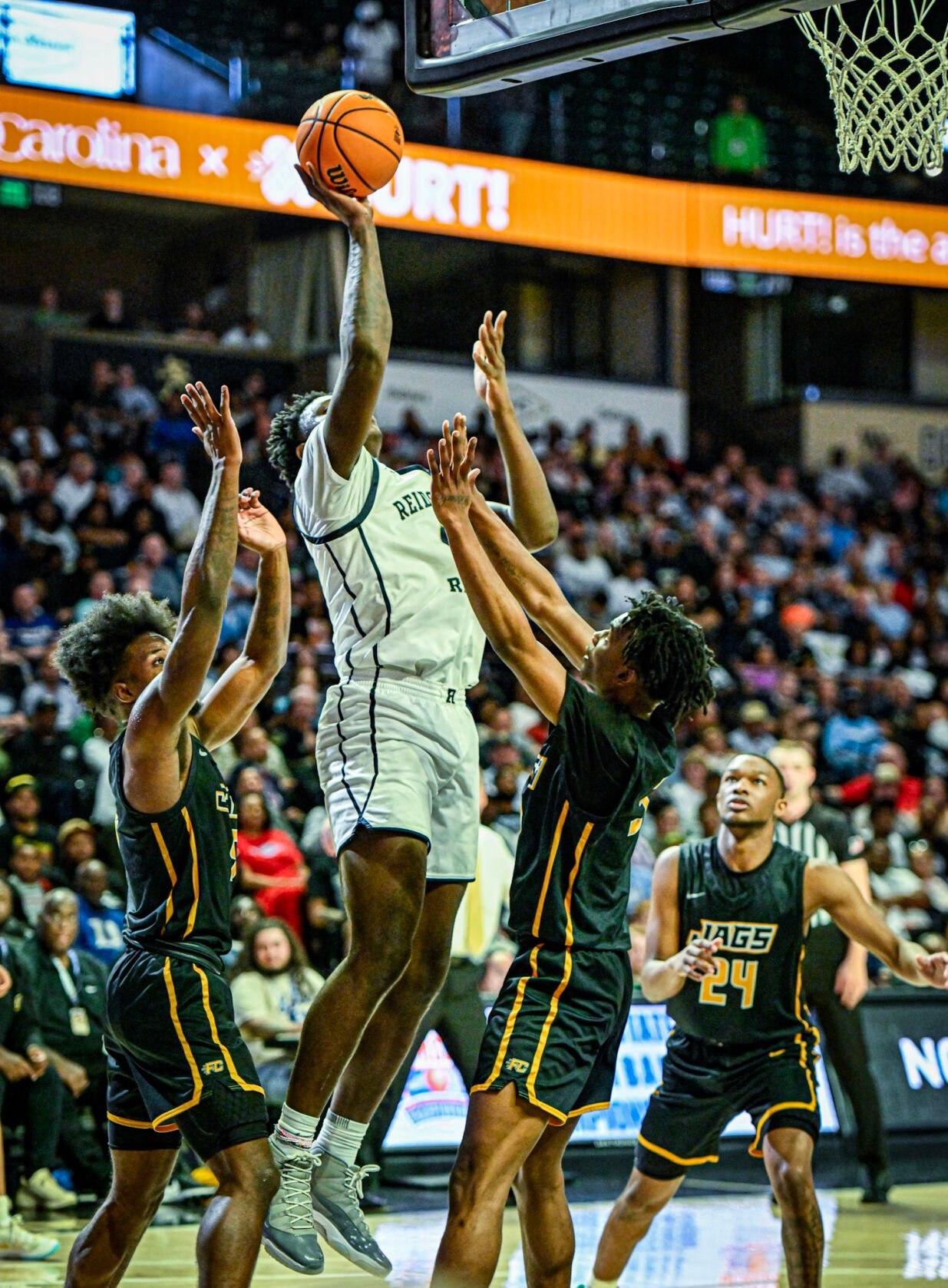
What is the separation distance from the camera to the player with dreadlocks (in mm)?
4727

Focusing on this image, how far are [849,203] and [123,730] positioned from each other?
17.4 m

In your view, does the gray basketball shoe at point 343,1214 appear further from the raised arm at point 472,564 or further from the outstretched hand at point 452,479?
the outstretched hand at point 452,479

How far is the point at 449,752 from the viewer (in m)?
5.03

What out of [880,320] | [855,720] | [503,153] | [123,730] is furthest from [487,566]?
[880,320]

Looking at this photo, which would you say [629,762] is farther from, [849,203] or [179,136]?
[849,203]

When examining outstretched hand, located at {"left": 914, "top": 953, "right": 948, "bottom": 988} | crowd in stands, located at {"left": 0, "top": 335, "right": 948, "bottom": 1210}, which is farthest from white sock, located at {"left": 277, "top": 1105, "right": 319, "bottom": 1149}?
outstretched hand, located at {"left": 914, "top": 953, "right": 948, "bottom": 988}

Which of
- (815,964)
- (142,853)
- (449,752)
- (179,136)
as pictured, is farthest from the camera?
(179,136)

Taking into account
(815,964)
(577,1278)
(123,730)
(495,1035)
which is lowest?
(577,1278)

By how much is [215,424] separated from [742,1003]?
3.06 m

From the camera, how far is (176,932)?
4602mm

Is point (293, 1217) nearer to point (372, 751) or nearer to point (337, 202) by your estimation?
point (372, 751)

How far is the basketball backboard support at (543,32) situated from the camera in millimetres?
5488

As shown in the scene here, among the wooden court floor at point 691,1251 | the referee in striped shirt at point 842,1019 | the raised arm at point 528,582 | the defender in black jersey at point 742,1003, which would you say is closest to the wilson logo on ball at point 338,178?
the raised arm at point 528,582

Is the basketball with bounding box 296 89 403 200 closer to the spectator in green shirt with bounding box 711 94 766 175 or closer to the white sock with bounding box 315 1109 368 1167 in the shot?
the white sock with bounding box 315 1109 368 1167
